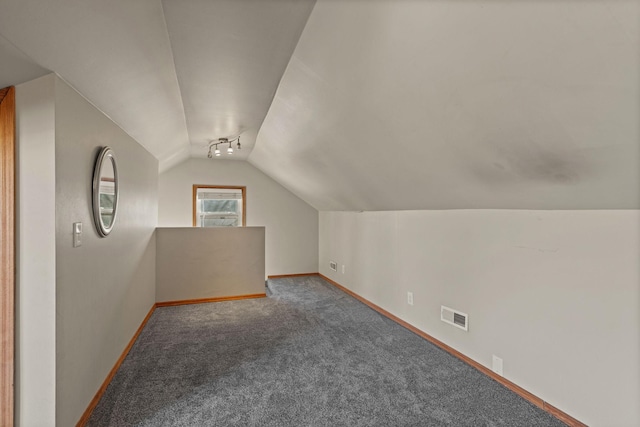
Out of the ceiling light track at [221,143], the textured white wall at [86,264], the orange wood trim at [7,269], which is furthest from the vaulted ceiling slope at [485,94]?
the ceiling light track at [221,143]

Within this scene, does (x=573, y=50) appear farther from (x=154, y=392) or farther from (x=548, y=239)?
(x=154, y=392)

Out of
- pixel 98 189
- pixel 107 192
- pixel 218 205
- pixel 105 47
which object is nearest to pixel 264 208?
pixel 218 205

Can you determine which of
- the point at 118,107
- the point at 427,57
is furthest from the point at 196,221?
the point at 427,57

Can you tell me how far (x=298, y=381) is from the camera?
2.23m

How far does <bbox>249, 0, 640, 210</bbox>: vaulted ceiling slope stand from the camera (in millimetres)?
1030

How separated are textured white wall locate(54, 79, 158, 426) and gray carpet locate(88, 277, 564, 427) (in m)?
0.29

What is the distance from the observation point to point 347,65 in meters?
1.74

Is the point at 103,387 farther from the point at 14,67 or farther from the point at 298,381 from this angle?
the point at 14,67

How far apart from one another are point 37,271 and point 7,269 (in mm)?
114

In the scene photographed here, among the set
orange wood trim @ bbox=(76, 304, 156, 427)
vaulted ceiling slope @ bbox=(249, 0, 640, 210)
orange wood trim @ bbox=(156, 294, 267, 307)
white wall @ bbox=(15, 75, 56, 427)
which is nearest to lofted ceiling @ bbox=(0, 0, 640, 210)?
vaulted ceiling slope @ bbox=(249, 0, 640, 210)

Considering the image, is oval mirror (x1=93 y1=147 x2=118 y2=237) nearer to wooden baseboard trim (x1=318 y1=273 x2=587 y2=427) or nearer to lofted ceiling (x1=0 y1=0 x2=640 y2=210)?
lofted ceiling (x1=0 y1=0 x2=640 y2=210)

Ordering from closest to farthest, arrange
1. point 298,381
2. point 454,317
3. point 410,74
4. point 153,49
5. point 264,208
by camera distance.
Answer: point 410,74, point 153,49, point 298,381, point 454,317, point 264,208

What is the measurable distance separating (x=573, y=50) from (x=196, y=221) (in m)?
5.48

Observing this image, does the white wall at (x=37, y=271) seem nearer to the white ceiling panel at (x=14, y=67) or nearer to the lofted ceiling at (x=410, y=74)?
the white ceiling panel at (x=14, y=67)
